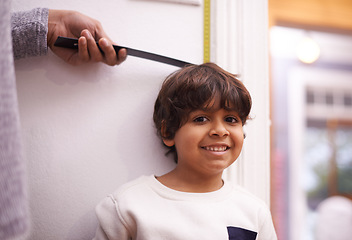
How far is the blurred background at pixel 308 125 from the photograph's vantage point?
11.3ft

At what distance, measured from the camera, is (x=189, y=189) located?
83cm

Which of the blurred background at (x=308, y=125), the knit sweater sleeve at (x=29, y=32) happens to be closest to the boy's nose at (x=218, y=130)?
the knit sweater sleeve at (x=29, y=32)

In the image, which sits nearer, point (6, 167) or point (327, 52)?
point (6, 167)

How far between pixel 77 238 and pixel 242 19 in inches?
35.5

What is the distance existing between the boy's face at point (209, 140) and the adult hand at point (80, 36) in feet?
1.05

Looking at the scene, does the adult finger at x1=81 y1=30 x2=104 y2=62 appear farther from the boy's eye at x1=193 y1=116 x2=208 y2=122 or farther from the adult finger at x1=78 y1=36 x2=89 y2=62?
the boy's eye at x1=193 y1=116 x2=208 y2=122

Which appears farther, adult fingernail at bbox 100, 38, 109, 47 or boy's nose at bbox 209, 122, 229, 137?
adult fingernail at bbox 100, 38, 109, 47

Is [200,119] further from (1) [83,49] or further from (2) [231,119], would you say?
(1) [83,49]

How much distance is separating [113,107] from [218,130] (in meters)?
0.38

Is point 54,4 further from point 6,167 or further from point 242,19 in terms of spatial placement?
point 6,167

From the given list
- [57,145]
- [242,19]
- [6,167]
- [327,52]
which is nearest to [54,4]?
[57,145]

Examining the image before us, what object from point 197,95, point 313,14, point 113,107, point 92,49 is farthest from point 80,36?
point 313,14

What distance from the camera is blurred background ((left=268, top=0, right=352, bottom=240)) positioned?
135 inches

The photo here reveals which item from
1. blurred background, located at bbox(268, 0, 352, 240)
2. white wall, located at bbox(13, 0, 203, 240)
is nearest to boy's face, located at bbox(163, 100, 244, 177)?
white wall, located at bbox(13, 0, 203, 240)
